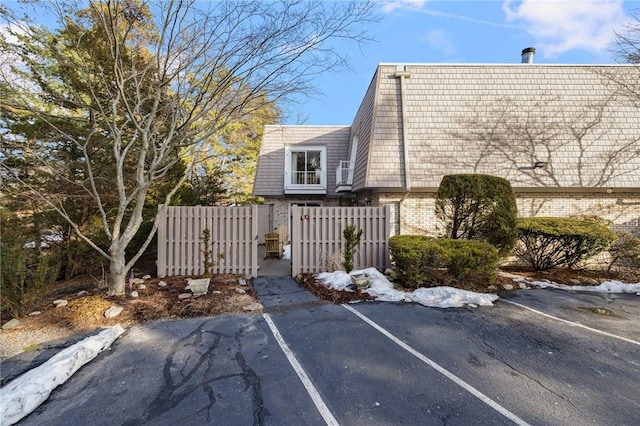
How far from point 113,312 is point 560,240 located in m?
10.7

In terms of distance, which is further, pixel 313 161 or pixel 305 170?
pixel 313 161

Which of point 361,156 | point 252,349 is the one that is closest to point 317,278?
point 252,349

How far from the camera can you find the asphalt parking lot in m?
2.47

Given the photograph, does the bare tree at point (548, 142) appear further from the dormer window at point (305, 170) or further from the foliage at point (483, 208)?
the dormer window at point (305, 170)

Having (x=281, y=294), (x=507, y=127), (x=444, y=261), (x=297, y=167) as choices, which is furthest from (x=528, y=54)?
(x=281, y=294)

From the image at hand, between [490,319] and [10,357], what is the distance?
6.95 metres

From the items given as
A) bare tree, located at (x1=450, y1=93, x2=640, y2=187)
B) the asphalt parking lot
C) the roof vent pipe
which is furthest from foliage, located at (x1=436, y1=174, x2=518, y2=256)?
the roof vent pipe

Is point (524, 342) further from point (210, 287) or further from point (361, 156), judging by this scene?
point (361, 156)

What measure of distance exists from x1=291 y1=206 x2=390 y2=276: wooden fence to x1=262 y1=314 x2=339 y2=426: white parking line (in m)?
3.18

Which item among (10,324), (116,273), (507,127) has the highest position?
(507,127)

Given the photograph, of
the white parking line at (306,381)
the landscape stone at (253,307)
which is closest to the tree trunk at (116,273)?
the landscape stone at (253,307)

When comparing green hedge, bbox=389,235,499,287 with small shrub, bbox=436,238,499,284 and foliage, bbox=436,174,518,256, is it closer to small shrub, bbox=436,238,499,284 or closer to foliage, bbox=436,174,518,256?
small shrub, bbox=436,238,499,284

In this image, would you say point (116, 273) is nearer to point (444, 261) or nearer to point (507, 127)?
point (444, 261)

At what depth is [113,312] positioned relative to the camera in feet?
A: 15.4
